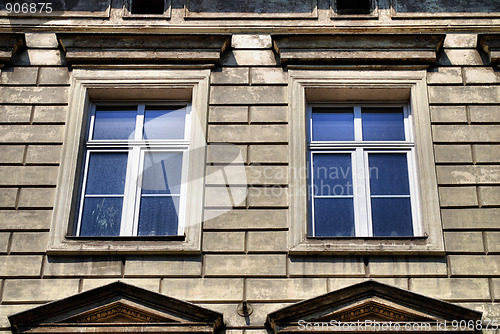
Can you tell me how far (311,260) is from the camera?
8180 millimetres

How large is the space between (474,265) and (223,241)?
282cm

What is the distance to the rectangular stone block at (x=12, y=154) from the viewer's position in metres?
8.89

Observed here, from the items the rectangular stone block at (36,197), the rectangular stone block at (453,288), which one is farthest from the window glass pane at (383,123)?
the rectangular stone block at (36,197)

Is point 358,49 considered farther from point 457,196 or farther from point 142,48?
point 142,48

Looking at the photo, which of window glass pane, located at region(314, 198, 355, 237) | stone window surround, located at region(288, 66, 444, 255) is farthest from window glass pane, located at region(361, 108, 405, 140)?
window glass pane, located at region(314, 198, 355, 237)

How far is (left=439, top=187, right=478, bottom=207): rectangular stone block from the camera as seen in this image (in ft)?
28.0

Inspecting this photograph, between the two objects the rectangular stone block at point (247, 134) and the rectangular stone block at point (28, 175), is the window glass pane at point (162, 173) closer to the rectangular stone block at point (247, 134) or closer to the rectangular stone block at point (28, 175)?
the rectangular stone block at point (247, 134)

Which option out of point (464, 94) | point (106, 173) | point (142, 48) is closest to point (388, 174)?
point (464, 94)

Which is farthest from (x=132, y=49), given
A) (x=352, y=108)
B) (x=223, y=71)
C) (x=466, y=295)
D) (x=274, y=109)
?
(x=466, y=295)

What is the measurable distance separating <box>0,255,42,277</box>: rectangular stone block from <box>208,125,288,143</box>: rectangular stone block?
8.29 feet

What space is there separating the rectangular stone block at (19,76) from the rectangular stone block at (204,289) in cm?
341

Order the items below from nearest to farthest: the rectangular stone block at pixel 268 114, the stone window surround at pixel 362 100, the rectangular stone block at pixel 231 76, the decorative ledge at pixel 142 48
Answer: the stone window surround at pixel 362 100 < the rectangular stone block at pixel 268 114 < the rectangular stone block at pixel 231 76 < the decorative ledge at pixel 142 48

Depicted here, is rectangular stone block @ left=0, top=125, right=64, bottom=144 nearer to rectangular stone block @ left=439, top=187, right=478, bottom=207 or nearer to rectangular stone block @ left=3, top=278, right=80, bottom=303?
rectangular stone block @ left=3, top=278, right=80, bottom=303

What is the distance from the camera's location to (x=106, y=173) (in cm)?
912
